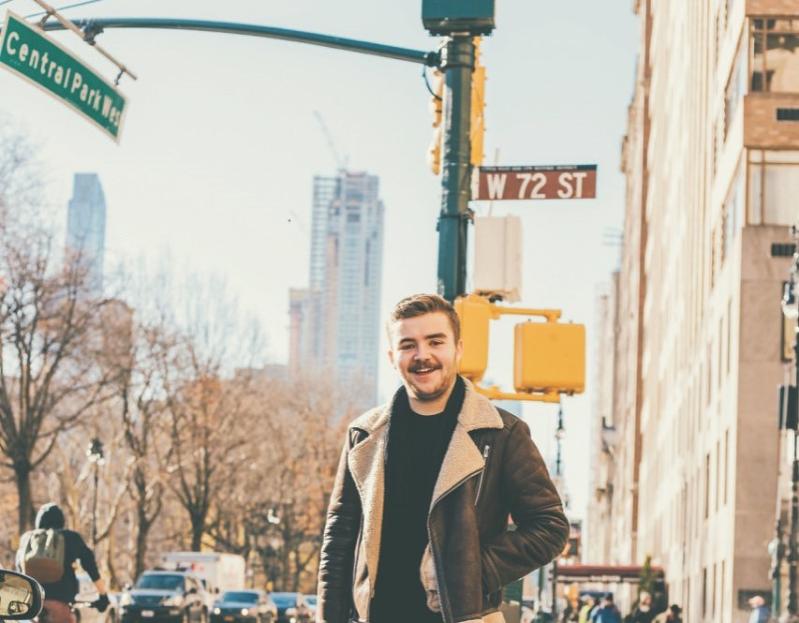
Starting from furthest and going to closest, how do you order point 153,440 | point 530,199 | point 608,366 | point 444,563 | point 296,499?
1. point 608,366
2. point 296,499
3. point 153,440
4. point 530,199
5. point 444,563

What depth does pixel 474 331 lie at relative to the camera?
13.3m

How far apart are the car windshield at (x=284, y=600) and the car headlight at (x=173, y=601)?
14419 mm

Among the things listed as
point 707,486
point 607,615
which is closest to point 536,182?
point 607,615

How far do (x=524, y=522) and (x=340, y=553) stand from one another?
616 millimetres

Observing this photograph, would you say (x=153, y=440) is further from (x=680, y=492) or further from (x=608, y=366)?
(x=608, y=366)

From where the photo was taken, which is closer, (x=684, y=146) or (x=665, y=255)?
(x=684, y=146)

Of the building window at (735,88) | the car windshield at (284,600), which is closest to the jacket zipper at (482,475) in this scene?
the building window at (735,88)

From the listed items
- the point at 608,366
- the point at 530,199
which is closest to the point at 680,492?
the point at 530,199

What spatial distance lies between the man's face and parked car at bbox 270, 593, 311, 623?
52745mm

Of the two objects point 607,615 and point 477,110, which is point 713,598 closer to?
point 607,615

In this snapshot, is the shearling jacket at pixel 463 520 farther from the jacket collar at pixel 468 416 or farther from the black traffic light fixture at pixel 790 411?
the black traffic light fixture at pixel 790 411

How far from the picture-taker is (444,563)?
573 cm

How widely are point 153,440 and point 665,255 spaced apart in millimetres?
29771

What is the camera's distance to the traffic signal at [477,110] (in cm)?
1335
